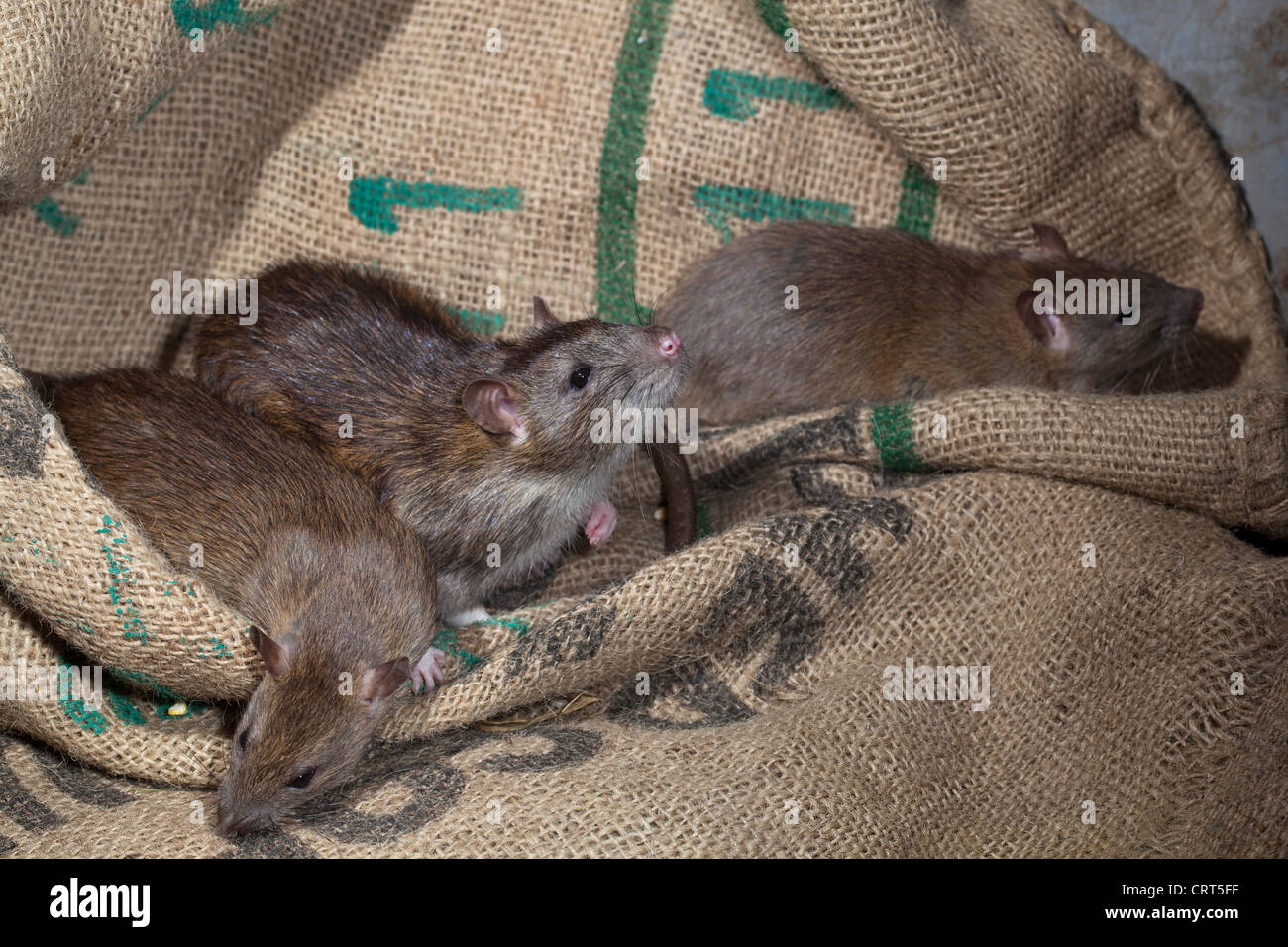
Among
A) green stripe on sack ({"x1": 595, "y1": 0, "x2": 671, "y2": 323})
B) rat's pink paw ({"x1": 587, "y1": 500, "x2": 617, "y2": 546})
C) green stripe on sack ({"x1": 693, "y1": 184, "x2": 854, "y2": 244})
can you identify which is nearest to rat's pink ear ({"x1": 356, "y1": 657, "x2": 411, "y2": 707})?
rat's pink paw ({"x1": 587, "y1": 500, "x2": 617, "y2": 546})

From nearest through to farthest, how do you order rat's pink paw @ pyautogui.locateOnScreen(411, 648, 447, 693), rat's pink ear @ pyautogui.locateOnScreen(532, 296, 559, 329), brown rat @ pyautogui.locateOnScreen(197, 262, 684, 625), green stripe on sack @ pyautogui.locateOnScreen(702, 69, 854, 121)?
rat's pink paw @ pyautogui.locateOnScreen(411, 648, 447, 693)
brown rat @ pyautogui.locateOnScreen(197, 262, 684, 625)
rat's pink ear @ pyautogui.locateOnScreen(532, 296, 559, 329)
green stripe on sack @ pyautogui.locateOnScreen(702, 69, 854, 121)

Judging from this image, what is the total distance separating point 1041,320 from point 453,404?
1945 millimetres

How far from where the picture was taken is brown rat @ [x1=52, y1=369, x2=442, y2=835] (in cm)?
293

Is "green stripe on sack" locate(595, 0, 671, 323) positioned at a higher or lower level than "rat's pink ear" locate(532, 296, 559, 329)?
higher

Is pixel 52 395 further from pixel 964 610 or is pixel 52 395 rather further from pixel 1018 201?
pixel 1018 201

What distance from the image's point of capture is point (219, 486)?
3309 millimetres

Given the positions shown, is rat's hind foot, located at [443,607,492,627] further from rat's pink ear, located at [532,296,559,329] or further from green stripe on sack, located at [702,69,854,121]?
green stripe on sack, located at [702,69,854,121]

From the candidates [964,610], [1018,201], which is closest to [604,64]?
A: [1018,201]

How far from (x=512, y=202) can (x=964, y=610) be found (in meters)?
Result: 2.14

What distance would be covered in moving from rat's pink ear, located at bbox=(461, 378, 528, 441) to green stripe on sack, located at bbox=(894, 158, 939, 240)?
5.42 feet

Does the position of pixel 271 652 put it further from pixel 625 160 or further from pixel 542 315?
pixel 625 160

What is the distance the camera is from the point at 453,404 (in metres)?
3.69

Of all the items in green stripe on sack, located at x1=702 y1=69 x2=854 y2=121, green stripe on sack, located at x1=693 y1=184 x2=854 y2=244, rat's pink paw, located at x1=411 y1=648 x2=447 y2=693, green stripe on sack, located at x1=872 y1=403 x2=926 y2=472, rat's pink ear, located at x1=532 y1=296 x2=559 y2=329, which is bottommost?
rat's pink paw, located at x1=411 y1=648 x2=447 y2=693

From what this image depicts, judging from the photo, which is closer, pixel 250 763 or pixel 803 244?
pixel 250 763
